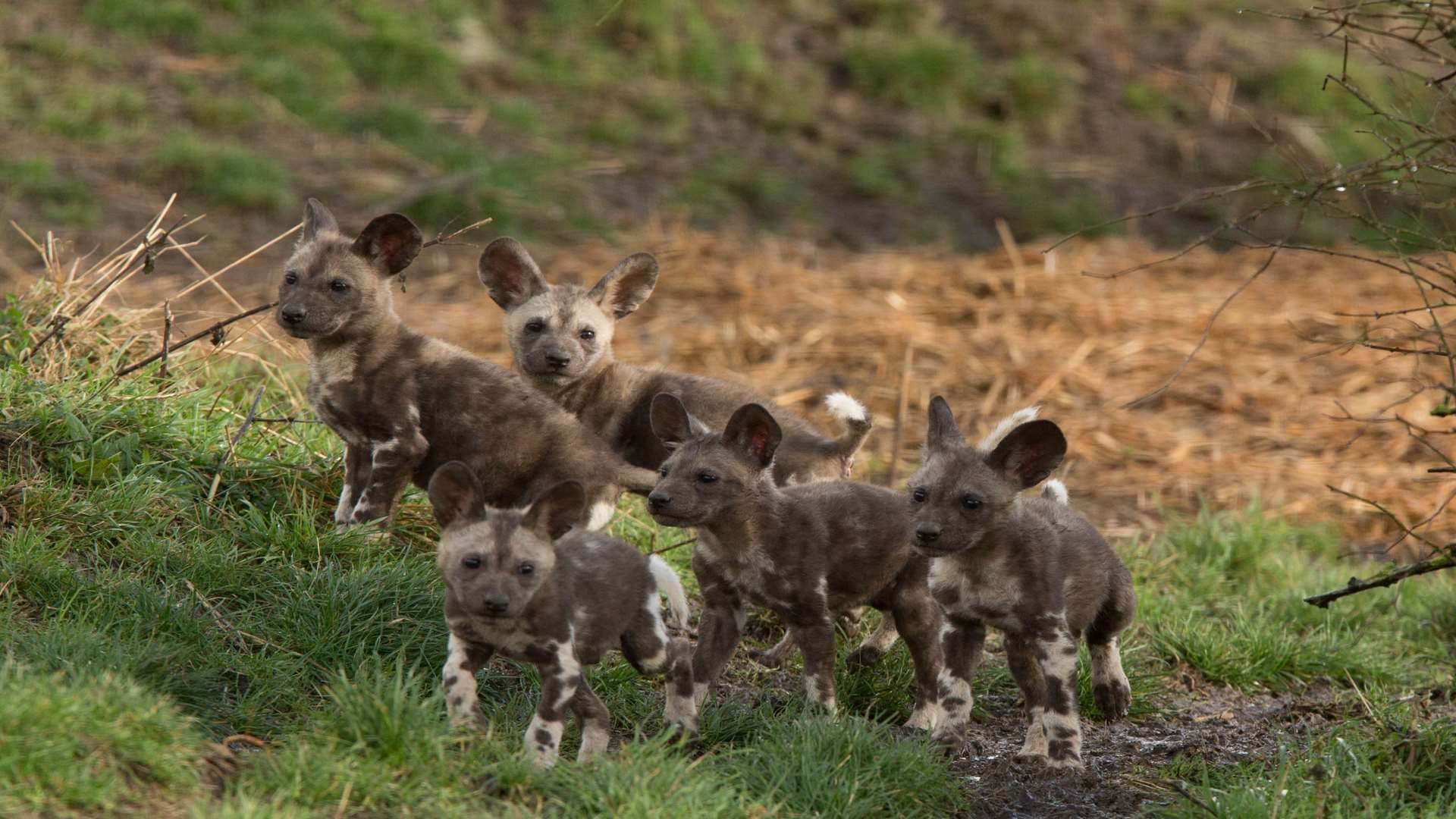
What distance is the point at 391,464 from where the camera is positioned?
6.26 m

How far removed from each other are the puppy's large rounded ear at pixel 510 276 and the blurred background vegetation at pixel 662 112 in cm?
483

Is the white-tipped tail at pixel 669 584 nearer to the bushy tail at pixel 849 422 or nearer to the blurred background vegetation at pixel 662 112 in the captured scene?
the bushy tail at pixel 849 422

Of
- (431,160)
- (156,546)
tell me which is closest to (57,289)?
(156,546)

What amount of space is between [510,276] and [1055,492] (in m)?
2.66

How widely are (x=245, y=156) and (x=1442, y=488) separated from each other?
8563 mm

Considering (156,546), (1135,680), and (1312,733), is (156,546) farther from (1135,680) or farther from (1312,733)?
(1312,733)

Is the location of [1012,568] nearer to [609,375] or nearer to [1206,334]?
[1206,334]

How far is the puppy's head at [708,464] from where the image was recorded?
547 cm

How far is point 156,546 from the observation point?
19.5 ft

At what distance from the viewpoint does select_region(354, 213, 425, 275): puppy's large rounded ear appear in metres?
6.34

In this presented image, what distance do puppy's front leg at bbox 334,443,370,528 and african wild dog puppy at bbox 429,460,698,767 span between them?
59.9 inches

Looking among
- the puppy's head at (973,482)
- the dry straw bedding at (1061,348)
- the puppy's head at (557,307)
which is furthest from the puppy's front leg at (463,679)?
the dry straw bedding at (1061,348)

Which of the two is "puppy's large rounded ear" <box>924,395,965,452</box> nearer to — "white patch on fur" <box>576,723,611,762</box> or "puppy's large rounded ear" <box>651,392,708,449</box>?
"puppy's large rounded ear" <box>651,392,708,449</box>

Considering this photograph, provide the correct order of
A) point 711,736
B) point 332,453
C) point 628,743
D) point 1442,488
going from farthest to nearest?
1. point 1442,488
2. point 332,453
3. point 711,736
4. point 628,743
